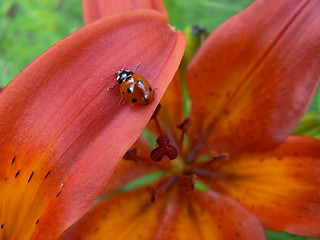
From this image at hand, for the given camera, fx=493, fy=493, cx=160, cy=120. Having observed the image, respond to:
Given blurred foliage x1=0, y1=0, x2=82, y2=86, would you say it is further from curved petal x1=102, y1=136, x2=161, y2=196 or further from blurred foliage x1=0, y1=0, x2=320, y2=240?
curved petal x1=102, y1=136, x2=161, y2=196

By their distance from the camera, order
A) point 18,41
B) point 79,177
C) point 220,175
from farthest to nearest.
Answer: point 18,41 → point 220,175 → point 79,177

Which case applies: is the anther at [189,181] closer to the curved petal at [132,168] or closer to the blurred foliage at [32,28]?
the curved petal at [132,168]

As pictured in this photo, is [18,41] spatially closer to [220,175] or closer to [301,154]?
[220,175]

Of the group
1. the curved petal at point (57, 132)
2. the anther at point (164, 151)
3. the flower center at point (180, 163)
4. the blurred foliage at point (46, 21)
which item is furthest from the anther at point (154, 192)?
the blurred foliage at point (46, 21)

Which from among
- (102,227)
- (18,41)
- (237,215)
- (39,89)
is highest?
(18,41)

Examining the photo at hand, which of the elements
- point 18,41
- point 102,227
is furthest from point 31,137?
point 18,41

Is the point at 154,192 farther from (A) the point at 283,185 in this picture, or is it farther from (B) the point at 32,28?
(B) the point at 32,28
